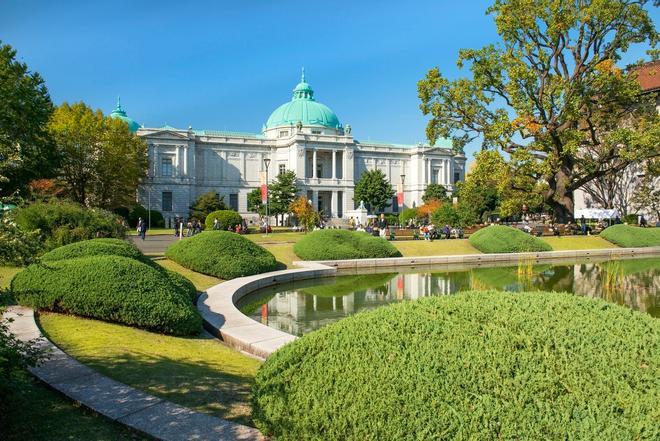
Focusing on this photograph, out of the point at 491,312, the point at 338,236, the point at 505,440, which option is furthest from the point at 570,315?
the point at 338,236

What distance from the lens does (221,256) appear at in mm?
15578

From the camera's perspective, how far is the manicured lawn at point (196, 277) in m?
14.2

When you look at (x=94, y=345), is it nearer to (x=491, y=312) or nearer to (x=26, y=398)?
(x=26, y=398)

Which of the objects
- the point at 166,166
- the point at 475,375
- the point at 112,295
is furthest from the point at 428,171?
the point at 475,375

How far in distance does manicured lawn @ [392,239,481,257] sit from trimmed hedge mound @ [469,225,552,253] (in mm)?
551

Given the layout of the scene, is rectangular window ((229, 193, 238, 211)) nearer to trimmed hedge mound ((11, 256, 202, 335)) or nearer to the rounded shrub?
the rounded shrub

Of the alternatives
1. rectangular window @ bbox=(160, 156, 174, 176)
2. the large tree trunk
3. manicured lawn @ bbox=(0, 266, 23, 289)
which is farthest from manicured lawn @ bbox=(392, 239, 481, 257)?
rectangular window @ bbox=(160, 156, 174, 176)

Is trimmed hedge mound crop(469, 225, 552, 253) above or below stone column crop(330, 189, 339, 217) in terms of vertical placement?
below

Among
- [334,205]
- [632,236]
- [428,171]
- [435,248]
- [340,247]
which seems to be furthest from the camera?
[428,171]

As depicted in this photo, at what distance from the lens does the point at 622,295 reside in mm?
14055

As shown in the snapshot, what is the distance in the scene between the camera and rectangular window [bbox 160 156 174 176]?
235 ft

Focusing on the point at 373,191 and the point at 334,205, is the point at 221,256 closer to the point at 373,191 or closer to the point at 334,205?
the point at 373,191

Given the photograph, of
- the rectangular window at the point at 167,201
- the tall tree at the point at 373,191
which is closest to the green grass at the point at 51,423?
the rectangular window at the point at 167,201

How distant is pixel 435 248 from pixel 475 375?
22928mm
